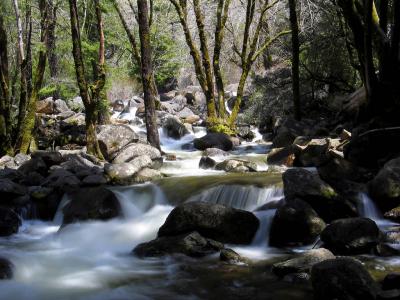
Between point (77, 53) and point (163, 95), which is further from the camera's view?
point (163, 95)

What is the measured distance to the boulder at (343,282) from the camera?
4.89 metres

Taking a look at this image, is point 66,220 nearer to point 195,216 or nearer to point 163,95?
point 195,216

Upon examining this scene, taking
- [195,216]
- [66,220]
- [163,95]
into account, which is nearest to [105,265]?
[195,216]

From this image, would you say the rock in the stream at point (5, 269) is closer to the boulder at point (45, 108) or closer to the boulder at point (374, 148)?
the boulder at point (374, 148)

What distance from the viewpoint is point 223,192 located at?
949 centimetres

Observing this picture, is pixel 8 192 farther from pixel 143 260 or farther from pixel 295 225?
pixel 295 225

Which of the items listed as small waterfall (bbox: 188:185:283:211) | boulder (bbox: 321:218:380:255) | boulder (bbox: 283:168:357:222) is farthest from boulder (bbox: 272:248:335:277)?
small waterfall (bbox: 188:185:283:211)

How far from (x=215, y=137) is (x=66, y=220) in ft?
28.2

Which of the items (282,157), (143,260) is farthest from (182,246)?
(282,157)

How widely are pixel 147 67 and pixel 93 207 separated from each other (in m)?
6.39

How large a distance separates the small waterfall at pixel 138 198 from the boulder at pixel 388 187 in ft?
13.9

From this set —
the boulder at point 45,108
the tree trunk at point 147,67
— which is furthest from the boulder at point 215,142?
the boulder at point 45,108

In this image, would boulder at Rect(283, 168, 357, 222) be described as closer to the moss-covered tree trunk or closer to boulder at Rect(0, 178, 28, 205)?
boulder at Rect(0, 178, 28, 205)

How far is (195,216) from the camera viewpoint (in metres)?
7.73
